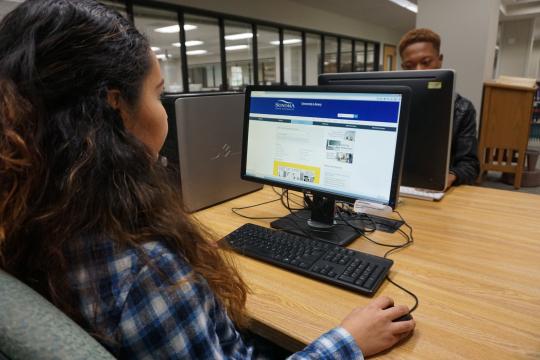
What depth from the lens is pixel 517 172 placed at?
381 cm

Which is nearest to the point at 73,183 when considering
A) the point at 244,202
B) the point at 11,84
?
the point at 11,84

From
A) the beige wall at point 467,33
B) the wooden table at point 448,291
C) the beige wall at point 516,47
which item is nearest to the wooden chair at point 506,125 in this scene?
the beige wall at point 467,33

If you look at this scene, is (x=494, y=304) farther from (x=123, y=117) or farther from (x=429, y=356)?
(x=123, y=117)

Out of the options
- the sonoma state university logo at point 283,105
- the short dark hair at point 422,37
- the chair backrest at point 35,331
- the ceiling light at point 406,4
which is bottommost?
the chair backrest at point 35,331

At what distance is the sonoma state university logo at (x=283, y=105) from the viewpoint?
3.65ft

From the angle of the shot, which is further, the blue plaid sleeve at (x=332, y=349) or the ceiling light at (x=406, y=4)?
the ceiling light at (x=406, y=4)

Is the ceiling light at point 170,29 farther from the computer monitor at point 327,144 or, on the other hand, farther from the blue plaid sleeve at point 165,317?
the blue plaid sleeve at point 165,317

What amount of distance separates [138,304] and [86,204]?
0.16 metres

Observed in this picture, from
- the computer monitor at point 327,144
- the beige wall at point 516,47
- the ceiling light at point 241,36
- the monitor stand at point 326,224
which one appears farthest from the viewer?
the beige wall at point 516,47

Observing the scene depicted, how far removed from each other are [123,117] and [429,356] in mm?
658

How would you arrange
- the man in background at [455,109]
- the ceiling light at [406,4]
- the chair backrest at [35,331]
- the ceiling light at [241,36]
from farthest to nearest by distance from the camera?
the ceiling light at [406,4], the ceiling light at [241,36], the man in background at [455,109], the chair backrest at [35,331]

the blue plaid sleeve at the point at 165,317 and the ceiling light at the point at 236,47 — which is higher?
the ceiling light at the point at 236,47

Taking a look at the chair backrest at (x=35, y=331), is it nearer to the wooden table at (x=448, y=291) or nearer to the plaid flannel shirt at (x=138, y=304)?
the plaid flannel shirt at (x=138, y=304)

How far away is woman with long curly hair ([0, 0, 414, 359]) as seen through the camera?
50 cm
